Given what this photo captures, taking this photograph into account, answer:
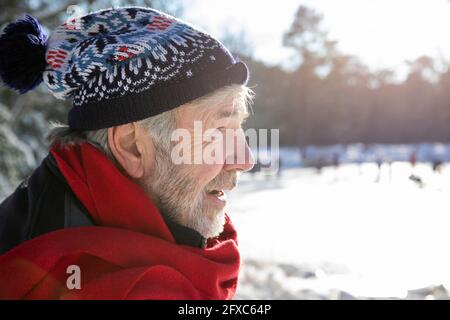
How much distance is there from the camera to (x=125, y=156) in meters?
1.27

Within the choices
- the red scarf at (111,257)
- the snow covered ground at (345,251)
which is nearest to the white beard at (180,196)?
the red scarf at (111,257)

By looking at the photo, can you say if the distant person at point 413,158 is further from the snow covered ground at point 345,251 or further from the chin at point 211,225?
the chin at point 211,225

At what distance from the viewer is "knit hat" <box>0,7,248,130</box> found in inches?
45.7

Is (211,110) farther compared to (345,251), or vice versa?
(345,251)

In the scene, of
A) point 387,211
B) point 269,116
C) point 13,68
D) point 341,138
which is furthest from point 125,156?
point 341,138

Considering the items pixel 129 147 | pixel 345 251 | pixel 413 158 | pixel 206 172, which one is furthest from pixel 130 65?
pixel 413 158

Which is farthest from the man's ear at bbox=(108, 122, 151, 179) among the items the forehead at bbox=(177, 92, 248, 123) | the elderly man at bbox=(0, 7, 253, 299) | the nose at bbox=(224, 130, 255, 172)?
the nose at bbox=(224, 130, 255, 172)

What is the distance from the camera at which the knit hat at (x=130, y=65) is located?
3.81ft

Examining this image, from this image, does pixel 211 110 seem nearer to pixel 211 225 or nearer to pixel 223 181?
pixel 223 181

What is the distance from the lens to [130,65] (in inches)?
45.4

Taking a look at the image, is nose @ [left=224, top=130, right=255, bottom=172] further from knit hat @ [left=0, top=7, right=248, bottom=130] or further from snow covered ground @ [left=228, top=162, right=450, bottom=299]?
snow covered ground @ [left=228, top=162, right=450, bottom=299]

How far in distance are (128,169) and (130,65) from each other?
302 mm

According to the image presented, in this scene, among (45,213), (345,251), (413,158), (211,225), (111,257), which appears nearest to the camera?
(111,257)
